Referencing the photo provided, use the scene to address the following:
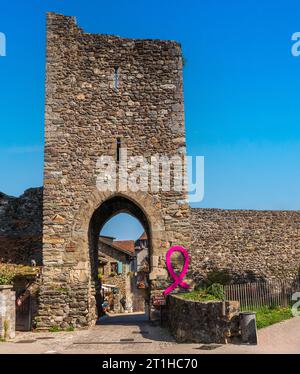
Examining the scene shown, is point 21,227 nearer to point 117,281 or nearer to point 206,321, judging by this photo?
point 206,321

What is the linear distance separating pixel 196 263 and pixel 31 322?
1364 centimetres

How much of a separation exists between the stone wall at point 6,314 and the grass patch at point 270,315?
5.97 m

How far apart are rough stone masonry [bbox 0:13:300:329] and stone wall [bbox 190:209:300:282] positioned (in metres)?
11.4

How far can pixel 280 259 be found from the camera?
87.1ft

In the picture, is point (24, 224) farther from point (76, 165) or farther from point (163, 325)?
point (163, 325)

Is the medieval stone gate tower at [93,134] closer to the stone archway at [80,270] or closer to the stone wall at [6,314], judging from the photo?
the stone archway at [80,270]

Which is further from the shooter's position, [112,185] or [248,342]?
[112,185]

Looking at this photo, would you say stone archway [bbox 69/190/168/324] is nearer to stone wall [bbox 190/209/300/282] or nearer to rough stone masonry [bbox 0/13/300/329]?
rough stone masonry [bbox 0/13/300/329]

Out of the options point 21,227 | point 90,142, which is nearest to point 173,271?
point 90,142

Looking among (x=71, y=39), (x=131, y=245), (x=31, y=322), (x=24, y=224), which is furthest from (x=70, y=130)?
(x=131, y=245)

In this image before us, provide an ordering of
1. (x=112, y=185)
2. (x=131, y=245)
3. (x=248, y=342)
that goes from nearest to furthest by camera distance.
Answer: (x=248, y=342)
(x=112, y=185)
(x=131, y=245)

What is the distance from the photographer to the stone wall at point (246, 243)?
25391 mm

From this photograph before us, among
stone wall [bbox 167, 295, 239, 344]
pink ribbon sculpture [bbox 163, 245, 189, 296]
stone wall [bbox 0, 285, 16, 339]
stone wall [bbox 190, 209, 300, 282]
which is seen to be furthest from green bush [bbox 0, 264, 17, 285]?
stone wall [bbox 190, 209, 300, 282]

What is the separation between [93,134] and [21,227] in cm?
507
